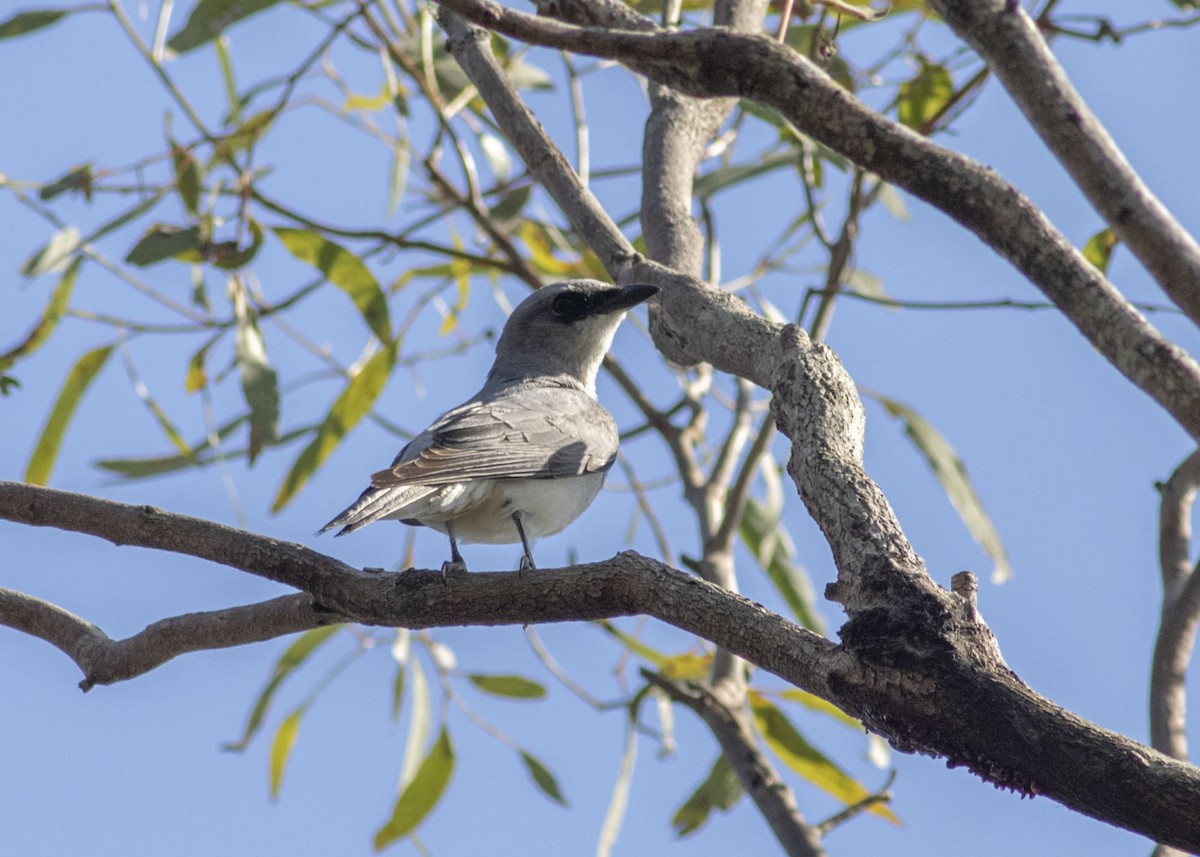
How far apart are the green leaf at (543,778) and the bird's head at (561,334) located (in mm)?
1366

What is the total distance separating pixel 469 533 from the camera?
3.77 m

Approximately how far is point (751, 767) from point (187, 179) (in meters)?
2.72

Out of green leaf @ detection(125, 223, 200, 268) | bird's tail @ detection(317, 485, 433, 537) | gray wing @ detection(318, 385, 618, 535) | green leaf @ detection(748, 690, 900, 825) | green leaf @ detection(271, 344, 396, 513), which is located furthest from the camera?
green leaf @ detection(271, 344, 396, 513)

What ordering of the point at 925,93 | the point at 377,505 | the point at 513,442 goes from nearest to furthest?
the point at 377,505, the point at 513,442, the point at 925,93

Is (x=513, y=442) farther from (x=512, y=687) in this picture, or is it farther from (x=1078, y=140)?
(x=1078, y=140)

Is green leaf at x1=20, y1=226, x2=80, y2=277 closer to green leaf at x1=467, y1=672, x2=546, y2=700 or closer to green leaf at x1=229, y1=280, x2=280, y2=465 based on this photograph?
Answer: green leaf at x1=229, y1=280, x2=280, y2=465

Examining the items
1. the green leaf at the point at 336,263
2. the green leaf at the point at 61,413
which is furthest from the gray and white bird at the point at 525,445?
the green leaf at the point at 61,413

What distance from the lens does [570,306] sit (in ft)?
15.6

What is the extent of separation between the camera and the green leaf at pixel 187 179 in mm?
4590

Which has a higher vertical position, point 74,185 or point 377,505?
point 74,185

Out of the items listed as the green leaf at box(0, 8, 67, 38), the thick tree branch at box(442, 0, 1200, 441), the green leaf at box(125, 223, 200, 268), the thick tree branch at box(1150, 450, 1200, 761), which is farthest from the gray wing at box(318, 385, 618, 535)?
the green leaf at box(0, 8, 67, 38)

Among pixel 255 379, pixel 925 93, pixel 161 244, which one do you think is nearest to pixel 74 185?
pixel 161 244

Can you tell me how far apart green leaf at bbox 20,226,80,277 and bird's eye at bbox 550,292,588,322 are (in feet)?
5.58

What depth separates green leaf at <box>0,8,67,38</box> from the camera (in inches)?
191
